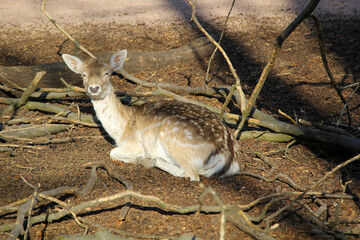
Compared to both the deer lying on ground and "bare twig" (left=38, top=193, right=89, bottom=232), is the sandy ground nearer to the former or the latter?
the deer lying on ground

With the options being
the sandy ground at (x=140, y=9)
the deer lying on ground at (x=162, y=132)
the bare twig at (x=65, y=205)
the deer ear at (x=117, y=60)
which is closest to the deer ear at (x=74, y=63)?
the deer lying on ground at (x=162, y=132)

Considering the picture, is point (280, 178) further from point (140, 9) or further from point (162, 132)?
point (140, 9)

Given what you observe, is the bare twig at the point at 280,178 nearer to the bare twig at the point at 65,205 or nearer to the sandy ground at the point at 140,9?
the bare twig at the point at 65,205

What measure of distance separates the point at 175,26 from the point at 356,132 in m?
5.57

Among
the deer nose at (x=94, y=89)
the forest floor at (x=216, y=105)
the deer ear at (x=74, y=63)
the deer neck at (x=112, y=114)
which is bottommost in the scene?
the forest floor at (x=216, y=105)

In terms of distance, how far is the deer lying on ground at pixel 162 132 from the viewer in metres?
4.68

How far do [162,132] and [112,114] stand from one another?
0.79 metres

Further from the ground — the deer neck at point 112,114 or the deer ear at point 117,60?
the deer ear at point 117,60

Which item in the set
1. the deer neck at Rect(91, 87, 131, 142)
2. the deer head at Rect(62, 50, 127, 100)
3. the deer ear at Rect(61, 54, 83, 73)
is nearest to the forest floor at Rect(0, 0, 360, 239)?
the deer neck at Rect(91, 87, 131, 142)

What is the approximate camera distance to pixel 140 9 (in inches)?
424

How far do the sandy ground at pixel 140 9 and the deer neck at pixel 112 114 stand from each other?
5.12 m

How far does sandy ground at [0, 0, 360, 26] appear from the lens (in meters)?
9.98

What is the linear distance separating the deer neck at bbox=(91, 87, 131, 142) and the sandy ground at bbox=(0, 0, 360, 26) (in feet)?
16.8

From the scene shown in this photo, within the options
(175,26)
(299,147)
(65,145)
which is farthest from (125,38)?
(299,147)
